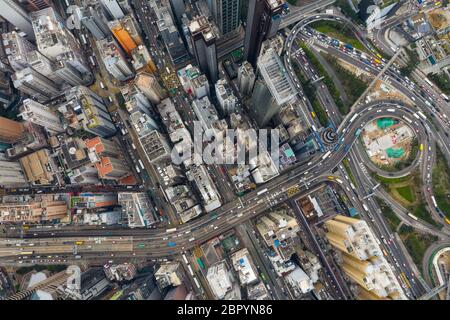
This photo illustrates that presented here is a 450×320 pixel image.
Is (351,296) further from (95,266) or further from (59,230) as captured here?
(59,230)

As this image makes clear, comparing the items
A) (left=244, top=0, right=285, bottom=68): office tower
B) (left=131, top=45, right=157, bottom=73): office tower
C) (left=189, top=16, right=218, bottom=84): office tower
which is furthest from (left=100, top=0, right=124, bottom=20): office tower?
(left=244, top=0, right=285, bottom=68): office tower

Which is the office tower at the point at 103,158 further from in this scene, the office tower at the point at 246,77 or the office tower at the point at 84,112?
the office tower at the point at 246,77

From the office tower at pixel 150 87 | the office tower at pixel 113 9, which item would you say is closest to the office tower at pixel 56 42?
the office tower at pixel 113 9

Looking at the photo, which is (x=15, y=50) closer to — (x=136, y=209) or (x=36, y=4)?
(x=36, y=4)

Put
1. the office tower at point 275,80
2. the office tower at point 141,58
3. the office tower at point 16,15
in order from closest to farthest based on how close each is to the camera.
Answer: the office tower at point 275,80, the office tower at point 16,15, the office tower at point 141,58

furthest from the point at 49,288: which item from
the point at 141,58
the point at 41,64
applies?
the point at 141,58

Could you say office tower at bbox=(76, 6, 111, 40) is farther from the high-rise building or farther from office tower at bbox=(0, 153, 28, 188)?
the high-rise building
